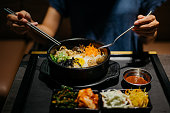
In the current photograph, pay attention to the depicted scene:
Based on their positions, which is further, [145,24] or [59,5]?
[59,5]

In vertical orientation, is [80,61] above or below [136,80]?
above

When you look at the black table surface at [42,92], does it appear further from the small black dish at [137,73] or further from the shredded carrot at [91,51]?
the shredded carrot at [91,51]

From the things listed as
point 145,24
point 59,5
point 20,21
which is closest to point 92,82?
point 145,24

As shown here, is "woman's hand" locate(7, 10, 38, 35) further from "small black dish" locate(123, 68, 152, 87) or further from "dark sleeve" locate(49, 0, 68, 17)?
"small black dish" locate(123, 68, 152, 87)

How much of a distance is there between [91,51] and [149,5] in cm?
110

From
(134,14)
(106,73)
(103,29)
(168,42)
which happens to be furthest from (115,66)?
(168,42)

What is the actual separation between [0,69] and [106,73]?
7.78 feet

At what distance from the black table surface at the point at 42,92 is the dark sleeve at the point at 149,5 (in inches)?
27.4

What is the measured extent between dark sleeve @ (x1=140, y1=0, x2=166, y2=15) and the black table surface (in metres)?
0.69

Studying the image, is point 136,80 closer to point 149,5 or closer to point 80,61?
point 80,61

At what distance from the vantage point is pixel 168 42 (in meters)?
4.25

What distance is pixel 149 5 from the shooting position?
2533 mm

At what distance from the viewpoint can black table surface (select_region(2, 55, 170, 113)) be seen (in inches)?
66.3

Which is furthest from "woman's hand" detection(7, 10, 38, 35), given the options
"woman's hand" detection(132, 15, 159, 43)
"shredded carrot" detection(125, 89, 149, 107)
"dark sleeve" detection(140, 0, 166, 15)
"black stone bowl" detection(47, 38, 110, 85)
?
"dark sleeve" detection(140, 0, 166, 15)
